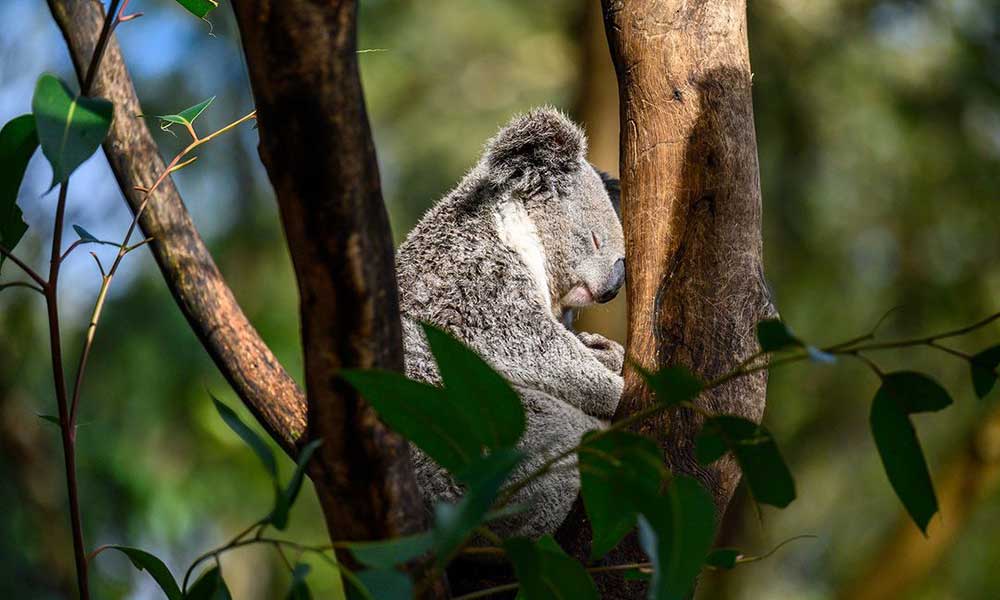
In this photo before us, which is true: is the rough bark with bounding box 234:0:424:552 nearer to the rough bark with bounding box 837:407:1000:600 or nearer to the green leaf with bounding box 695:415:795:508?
the green leaf with bounding box 695:415:795:508

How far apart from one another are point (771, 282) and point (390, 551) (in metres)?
5.51

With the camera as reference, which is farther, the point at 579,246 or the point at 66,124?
the point at 579,246

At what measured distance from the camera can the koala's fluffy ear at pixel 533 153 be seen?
181 cm

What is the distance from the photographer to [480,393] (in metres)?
0.77

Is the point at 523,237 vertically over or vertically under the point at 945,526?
over

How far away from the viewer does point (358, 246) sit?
74cm

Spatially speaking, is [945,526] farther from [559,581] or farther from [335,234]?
[335,234]

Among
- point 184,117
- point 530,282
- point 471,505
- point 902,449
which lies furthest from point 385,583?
point 530,282

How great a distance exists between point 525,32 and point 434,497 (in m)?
6.22

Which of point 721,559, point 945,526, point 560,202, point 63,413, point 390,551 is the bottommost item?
point 945,526

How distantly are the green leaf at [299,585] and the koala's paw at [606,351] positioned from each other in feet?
3.12

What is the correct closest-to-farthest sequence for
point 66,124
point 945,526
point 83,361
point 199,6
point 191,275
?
1. point 66,124
2. point 83,361
3. point 199,6
4. point 191,275
5. point 945,526

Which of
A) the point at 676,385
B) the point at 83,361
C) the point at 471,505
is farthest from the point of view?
the point at 83,361

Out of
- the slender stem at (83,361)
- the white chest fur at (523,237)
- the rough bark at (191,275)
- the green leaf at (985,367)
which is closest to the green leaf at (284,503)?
the slender stem at (83,361)
